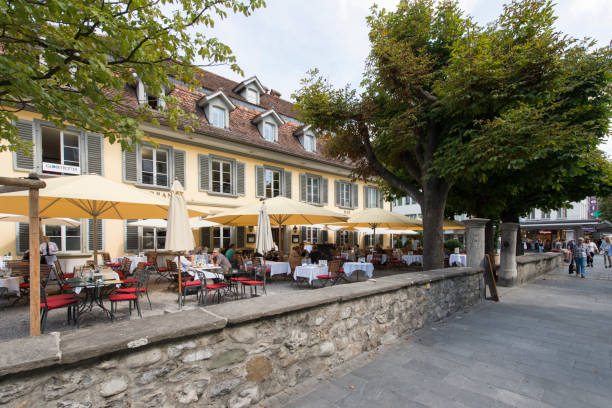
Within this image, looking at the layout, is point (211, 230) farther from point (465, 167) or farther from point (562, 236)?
point (562, 236)

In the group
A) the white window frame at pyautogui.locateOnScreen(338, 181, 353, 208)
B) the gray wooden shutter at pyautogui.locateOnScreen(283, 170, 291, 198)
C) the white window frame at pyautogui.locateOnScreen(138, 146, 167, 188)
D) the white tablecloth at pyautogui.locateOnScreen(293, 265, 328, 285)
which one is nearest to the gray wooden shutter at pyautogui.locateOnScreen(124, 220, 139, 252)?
the white window frame at pyautogui.locateOnScreen(138, 146, 167, 188)

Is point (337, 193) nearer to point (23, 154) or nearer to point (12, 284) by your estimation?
point (23, 154)

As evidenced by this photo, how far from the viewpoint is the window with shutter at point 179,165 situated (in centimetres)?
1336

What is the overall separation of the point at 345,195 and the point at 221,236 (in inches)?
374

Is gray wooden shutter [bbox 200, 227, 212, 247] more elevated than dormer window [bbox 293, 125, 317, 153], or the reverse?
dormer window [bbox 293, 125, 317, 153]

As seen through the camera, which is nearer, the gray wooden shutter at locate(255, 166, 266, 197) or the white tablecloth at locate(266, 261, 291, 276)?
the white tablecloth at locate(266, 261, 291, 276)

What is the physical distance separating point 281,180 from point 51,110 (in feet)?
44.2

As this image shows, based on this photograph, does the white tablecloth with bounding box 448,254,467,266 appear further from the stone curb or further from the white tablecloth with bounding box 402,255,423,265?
the stone curb

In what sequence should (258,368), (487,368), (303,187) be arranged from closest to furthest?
(258,368) → (487,368) → (303,187)

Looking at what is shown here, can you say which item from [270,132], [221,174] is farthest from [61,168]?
[270,132]

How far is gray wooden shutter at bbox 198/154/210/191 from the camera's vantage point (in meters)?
14.2

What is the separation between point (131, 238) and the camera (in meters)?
12.2

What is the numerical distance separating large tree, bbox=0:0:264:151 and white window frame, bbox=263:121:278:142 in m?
12.2

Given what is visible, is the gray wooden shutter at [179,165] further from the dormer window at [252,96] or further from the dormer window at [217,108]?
the dormer window at [252,96]
